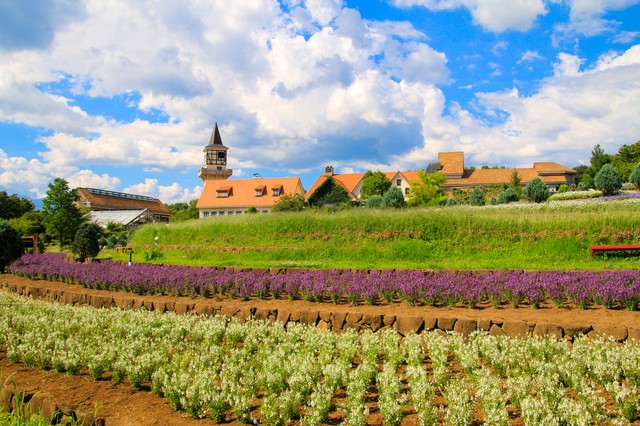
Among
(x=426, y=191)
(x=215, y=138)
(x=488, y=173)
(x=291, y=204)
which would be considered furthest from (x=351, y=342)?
(x=215, y=138)

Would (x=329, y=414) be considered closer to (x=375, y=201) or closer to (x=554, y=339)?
(x=554, y=339)

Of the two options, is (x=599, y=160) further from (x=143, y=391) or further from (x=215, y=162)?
(x=143, y=391)

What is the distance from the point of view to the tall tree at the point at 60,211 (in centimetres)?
4250

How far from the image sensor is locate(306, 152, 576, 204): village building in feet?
229

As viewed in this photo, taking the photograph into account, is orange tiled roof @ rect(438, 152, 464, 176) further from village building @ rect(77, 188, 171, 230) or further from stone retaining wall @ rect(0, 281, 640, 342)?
stone retaining wall @ rect(0, 281, 640, 342)

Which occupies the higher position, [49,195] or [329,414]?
[49,195]

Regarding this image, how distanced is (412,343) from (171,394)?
309 centimetres

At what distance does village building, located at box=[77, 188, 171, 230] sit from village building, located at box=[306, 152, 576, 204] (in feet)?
74.5

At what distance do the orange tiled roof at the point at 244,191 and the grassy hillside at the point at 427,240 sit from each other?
43.4 meters

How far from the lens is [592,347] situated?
6.07 meters

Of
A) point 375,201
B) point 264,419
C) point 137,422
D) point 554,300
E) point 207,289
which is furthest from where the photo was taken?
point 375,201

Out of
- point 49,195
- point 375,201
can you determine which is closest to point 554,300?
point 375,201

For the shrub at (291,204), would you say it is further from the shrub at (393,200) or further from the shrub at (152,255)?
the shrub at (152,255)

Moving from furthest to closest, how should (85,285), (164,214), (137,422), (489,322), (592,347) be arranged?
(164,214) < (85,285) < (489,322) < (592,347) < (137,422)
